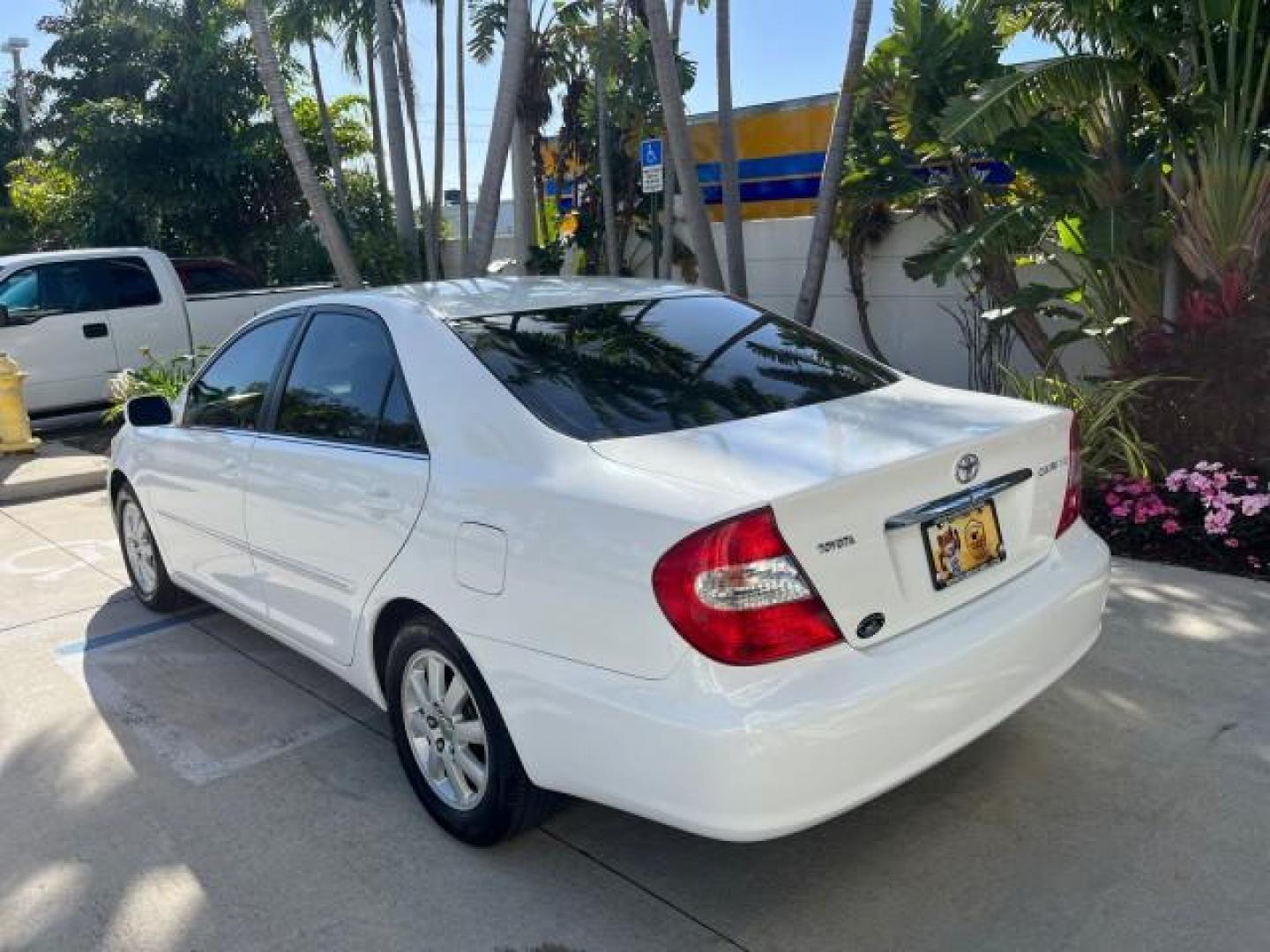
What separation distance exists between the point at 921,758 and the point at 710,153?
10729 mm

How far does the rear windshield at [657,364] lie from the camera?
10.0ft

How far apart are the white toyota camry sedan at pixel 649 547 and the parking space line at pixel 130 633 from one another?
1390 mm

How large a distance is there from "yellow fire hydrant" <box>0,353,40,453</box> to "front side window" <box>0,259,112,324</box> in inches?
44.1

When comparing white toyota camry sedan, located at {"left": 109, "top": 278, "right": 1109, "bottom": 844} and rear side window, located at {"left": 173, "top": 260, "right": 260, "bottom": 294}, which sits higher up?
rear side window, located at {"left": 173, "top": 260, "right": 260, "bottom": 294}

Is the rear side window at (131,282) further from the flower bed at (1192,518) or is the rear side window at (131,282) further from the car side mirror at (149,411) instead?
the flower bed at (1192,518)

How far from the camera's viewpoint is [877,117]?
26.0 ft

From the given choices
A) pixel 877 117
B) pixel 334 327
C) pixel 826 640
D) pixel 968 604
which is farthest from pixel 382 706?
pixel 877 117

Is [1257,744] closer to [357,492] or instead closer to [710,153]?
[357,492]

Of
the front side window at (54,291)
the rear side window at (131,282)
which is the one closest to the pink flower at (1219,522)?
the rear side window at (131,282)

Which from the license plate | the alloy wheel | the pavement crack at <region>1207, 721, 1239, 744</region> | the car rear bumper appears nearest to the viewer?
the car rear bumper

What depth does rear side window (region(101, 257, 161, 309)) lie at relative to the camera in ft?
35.3

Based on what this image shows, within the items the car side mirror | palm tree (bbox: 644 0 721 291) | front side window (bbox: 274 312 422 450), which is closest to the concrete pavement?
front side window (bbox: 274 312 422 450)

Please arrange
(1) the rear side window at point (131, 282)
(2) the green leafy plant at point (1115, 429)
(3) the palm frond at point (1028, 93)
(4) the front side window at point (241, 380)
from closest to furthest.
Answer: (4) the front side window at point (241, 380)
(2) the green leafy plant at point (1115, 429)
(3) the palm frond at point (1028, 93)
(1) the rear side window at point (131, 282)

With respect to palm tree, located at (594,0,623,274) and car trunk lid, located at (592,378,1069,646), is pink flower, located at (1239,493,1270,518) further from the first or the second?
palm tree, located at (594,0,623,274)
